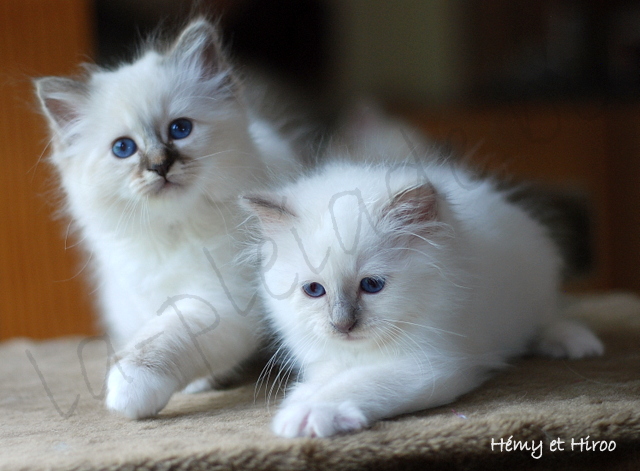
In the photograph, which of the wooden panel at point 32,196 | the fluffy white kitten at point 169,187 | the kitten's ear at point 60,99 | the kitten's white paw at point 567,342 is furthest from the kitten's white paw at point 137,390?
the wooden panel at point 32,196

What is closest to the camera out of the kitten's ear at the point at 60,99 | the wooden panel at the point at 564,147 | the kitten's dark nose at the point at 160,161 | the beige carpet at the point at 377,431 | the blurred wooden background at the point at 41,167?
the beige carpet at the point at 377,431

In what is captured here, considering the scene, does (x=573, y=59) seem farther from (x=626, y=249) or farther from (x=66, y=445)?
(x=66, y=445)

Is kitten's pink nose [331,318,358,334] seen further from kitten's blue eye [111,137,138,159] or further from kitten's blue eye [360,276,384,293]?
kitten's blue eye [111,137,138,159]

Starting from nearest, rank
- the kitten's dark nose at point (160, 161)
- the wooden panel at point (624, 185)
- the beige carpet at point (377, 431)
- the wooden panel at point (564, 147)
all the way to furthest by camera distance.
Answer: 1. the beige carpet at point (377, 431)
2. the kitten's dark nose at point (160, 161)
3. the wooden panel at point (624, 185)
4. the wooden panel at point (564, 147)

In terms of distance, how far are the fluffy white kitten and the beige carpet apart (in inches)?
5.2

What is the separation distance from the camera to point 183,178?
4.99 feet

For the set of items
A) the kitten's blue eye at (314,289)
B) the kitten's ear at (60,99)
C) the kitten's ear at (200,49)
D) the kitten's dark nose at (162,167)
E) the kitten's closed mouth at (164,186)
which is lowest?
the kitten's blue eye at (314,289)

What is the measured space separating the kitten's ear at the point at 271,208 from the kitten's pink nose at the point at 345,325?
0.83 feet

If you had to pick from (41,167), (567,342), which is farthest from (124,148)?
(41,167)

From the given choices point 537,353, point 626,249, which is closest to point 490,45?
point 626,249

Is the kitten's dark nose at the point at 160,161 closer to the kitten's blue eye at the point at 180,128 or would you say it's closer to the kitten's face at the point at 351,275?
the kitten's blue eye at the point at 180,128

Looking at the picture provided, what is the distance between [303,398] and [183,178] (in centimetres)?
60

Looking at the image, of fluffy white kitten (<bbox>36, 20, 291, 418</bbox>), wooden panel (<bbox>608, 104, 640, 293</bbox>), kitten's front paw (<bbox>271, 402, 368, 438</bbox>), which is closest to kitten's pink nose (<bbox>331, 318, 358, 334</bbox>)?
kitten's front paw (<bbox>271, 402, 368, 438</bbox>)

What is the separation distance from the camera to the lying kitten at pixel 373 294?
122 centimetres
